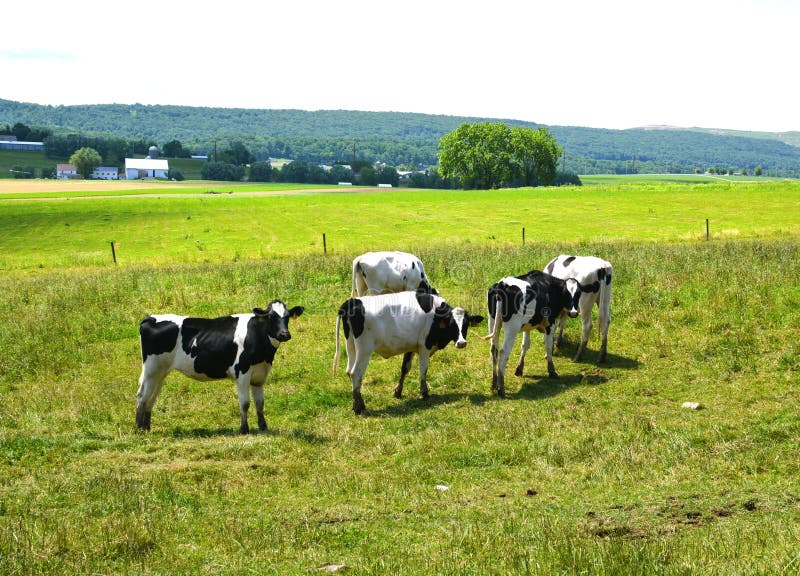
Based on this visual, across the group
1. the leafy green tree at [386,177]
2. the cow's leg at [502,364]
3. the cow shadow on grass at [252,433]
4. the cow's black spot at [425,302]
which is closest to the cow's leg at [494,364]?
the cow's leg at [502,364]

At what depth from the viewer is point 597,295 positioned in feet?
64.3

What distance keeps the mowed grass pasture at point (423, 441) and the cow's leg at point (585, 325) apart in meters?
0.41

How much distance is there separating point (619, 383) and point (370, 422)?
5656 millimetres

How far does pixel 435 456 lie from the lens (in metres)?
12.0

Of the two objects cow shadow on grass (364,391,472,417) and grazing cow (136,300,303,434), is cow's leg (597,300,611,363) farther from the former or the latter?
grazing cow (136,300,303,434)

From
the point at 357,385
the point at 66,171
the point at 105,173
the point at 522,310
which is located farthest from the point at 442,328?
the point at 105,173

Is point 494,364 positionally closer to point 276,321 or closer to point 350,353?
point 350,353

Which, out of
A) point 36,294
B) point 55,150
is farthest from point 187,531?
point 55,150

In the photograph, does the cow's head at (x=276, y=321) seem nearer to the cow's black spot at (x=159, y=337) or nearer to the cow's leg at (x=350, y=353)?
the cow's black spot at (x=159, y=337)

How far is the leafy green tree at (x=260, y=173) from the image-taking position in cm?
17225

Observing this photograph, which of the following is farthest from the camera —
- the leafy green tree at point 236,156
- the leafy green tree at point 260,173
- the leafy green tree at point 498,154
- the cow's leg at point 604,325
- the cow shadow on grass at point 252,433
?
the leafy green tree at point 236,156

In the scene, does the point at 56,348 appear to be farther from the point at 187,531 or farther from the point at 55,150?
the point at 55,150

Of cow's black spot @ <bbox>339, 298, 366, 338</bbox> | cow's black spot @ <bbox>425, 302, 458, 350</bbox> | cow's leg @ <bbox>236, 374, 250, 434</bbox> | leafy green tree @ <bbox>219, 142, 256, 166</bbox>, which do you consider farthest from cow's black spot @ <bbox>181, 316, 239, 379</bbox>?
leafy green tree @ <bbox>219, 142, 256, 166</bbox>

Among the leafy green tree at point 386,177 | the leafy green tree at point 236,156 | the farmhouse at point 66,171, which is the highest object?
the leafy green tree at point 236,156
